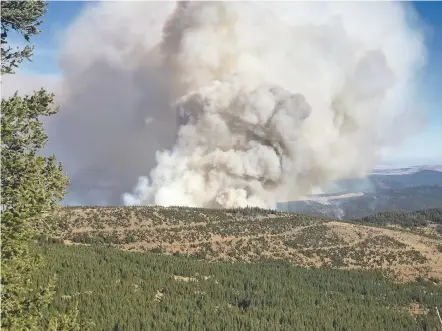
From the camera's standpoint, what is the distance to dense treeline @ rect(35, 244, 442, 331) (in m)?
26.8

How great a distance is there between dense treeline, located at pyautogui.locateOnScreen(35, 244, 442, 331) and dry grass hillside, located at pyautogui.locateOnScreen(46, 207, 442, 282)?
11637 mm

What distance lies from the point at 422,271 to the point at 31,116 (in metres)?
62.8

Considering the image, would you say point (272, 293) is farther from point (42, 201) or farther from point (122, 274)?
point (42, 201)

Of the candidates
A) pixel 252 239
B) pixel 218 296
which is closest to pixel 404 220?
pixel 252 239

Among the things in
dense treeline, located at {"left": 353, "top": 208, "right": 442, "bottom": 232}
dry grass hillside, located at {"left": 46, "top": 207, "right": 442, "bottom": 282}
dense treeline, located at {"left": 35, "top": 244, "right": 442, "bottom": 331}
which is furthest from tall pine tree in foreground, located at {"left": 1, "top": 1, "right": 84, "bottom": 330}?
dense treeline, located at {"left": 353, "top": 208, "right": 442, "bottom": 232}

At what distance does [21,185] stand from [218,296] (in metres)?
26.4

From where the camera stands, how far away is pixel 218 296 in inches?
1359

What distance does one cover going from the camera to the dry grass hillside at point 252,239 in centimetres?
5975

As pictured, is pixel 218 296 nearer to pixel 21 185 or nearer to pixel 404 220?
pixel 21 185

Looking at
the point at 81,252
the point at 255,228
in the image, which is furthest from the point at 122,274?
the point at 255,228

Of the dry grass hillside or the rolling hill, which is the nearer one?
the rolling hill

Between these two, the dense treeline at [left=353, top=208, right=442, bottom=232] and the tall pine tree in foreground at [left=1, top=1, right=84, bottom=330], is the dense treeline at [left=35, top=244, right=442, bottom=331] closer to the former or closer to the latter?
the tall pine tree in foreground at [left=1, top=1, right=84, bottom=330]

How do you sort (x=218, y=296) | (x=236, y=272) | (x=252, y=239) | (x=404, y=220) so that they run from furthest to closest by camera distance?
(x=404, y=220) < (x=252, y=239) < (x=236, y=272) < (x=218, y=296)

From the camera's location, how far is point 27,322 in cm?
1057
